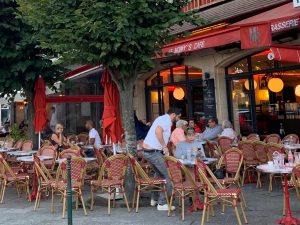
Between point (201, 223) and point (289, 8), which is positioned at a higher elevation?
point (289, 8)

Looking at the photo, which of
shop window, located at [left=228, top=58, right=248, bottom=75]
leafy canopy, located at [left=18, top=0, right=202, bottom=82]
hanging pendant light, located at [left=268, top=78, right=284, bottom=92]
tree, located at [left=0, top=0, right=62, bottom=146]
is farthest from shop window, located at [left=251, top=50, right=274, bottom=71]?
tree, located at [left=0, top=0, right=62, bottom=146]

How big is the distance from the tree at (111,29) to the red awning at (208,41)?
1.70m

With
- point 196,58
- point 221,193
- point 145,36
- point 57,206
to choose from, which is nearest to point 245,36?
point 145,36

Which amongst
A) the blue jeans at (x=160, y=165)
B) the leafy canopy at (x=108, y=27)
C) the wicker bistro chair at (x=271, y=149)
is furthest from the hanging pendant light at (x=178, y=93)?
the blue jeans at (x=160, y=165)

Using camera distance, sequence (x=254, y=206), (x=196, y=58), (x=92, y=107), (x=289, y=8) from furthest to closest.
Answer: (x=92, y=107), (x=196, y=58), (x=289, y=8), (x=254, y=206)

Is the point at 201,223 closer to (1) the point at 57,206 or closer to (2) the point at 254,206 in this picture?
(2) the point at 254,206

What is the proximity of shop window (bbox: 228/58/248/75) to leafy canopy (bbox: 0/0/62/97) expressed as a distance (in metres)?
5.58

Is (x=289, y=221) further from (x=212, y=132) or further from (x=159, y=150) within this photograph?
(x=212, y=132)

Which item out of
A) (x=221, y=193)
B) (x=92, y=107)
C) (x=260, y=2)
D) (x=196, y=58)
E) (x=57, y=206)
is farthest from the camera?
(x=92, y=107)

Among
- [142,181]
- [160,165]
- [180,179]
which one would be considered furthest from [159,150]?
[180,179]

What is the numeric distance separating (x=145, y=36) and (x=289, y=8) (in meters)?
3.92

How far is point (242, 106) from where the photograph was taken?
43.4ft

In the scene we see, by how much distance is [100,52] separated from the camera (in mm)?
7695

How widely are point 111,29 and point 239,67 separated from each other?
22.2 ft
